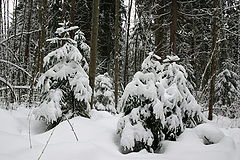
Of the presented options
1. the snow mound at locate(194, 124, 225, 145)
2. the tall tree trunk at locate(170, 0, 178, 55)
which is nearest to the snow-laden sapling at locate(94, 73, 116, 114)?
the tall tree trunk at locate(170, 0, 178, 55)

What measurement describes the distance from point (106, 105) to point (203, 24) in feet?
21.4

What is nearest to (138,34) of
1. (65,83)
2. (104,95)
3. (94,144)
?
(104,95)

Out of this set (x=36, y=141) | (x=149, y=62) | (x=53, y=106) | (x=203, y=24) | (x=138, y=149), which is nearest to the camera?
(x=36, y=141)

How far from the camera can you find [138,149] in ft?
17.6

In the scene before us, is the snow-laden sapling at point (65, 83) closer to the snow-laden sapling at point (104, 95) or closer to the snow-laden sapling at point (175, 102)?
the snow-laden sapling at point (175, 102)

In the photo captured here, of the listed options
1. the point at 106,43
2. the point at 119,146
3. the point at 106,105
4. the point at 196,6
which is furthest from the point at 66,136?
the point at 106,43

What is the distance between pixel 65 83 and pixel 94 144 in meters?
2.74

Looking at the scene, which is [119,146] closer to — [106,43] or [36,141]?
[36,141]

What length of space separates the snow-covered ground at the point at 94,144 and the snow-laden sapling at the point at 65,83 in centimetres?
73

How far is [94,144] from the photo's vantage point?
4660mm

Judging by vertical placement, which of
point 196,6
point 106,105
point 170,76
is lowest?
point 106,105

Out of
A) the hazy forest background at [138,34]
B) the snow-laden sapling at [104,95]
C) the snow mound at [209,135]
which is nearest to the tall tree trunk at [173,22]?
the hazy forest background at [138,34]

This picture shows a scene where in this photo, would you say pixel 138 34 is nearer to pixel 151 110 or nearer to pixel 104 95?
pixel 104 95

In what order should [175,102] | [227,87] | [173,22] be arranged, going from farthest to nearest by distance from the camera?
1. [227,87]
2. [173,22]
3. [175,102]
